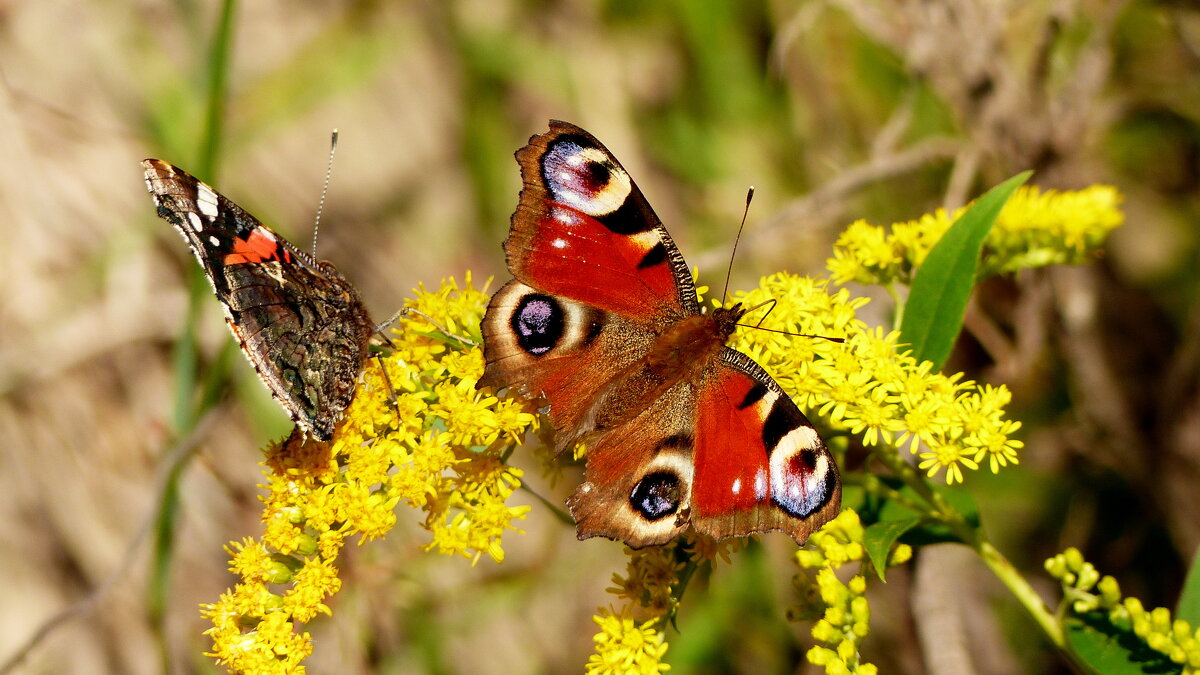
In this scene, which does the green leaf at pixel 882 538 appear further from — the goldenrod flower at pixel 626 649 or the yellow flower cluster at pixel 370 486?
the yellow flower cluster at pixel 370 486

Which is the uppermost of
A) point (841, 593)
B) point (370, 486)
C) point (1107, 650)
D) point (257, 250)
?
point (257, 250)

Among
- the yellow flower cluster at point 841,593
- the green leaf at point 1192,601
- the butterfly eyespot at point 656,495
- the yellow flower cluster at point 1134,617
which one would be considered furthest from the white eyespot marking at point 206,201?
the green leaf at point 1192,601

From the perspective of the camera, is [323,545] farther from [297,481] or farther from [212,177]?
[212,177]

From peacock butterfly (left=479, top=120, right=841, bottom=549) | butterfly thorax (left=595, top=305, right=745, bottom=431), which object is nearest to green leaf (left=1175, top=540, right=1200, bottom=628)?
peacock butterfly (left=479, top=120, right=841, bottom=549)

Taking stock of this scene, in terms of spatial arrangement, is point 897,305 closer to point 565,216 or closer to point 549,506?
point 565,216

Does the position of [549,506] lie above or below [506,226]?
below

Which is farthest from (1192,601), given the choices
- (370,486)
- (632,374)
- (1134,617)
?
(370,486)
